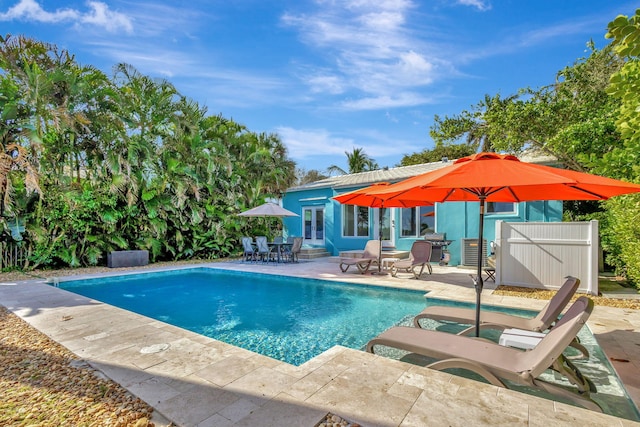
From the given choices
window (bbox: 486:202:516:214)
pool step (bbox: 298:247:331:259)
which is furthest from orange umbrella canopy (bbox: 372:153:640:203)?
pool step (bbox: 298:247:331:259)

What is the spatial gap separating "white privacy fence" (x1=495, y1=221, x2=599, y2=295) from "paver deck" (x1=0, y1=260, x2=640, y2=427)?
105 inches

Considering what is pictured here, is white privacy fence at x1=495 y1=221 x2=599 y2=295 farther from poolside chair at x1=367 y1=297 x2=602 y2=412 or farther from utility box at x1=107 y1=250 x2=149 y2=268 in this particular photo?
utility box at x1=107 y1=250 x2=149 y2=268

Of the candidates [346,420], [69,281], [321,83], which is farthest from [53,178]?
[346,420]

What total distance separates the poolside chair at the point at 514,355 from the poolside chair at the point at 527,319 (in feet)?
3.04

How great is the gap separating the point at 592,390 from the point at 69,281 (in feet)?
41.8

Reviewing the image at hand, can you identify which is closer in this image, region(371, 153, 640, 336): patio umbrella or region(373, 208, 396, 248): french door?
region(371, 153, 640, 336): patio umbrella

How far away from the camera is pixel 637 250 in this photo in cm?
644

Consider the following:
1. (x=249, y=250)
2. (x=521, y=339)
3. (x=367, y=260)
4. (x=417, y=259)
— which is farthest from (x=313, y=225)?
(x=521, y=339)

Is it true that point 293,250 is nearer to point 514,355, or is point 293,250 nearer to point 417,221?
point 417,221

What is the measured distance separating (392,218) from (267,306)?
8819 mm

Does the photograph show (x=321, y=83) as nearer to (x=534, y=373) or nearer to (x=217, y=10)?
(x=217, y=10)

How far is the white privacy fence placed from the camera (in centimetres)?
758

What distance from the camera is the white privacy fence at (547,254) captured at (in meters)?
7.58

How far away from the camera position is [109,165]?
13.3 m
